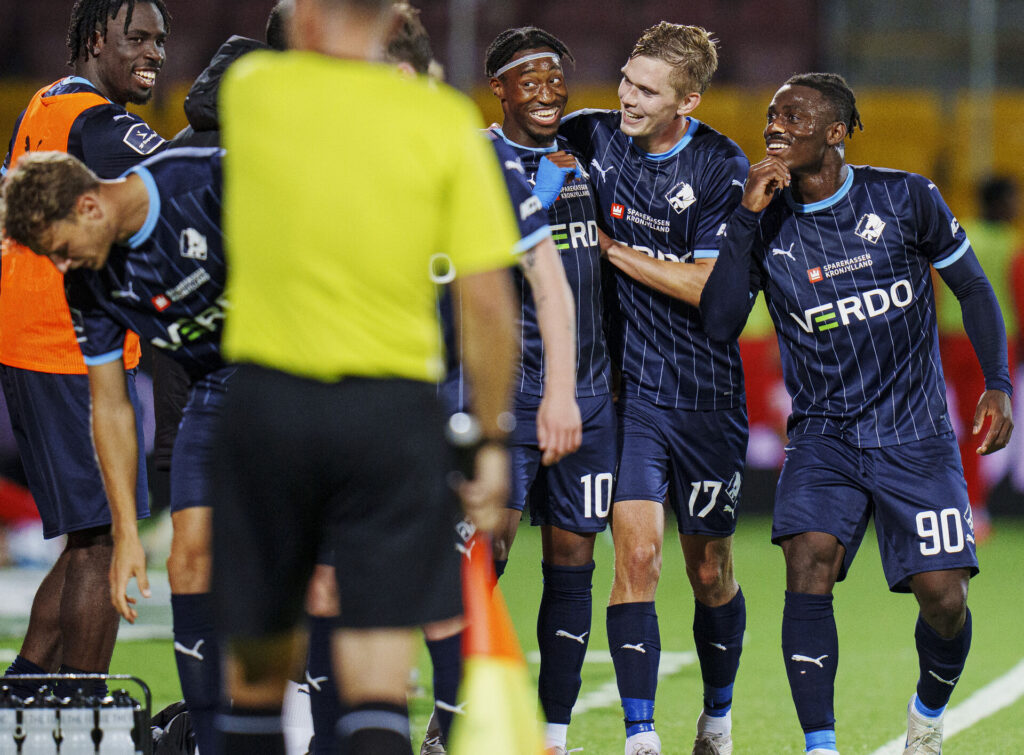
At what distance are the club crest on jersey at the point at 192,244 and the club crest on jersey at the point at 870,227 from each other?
6.51 ft

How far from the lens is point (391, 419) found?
246 cm

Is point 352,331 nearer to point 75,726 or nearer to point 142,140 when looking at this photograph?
point 75,726

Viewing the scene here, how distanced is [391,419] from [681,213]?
2.38m

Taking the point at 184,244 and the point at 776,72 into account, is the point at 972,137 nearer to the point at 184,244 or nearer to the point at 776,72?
the point at 776,72

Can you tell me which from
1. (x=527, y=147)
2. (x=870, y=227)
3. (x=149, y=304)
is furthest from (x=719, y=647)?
(x=149, y=304)

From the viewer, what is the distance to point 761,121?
13.3 metres

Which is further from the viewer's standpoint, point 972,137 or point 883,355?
point 972,137

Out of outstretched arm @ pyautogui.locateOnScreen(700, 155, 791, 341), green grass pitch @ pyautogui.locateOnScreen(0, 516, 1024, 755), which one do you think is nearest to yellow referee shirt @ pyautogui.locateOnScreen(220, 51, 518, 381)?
outstretched arm @ pyautogui.locateOnScreen(700, 155, 791, 341)

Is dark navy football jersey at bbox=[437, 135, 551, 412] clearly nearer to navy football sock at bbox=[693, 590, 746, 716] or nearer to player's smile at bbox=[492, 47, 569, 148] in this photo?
player's smile at bbox=[492, 47, 569, 148]

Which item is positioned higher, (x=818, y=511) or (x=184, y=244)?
(x=184, y=244)

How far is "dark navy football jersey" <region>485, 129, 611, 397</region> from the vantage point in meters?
4.55

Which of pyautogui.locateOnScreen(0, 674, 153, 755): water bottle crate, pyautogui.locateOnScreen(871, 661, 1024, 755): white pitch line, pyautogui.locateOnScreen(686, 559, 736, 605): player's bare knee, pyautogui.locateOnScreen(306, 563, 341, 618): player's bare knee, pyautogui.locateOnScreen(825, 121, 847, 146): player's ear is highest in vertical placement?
pyautogui.locateOnScreen(825, 121, 847, 146): player's ear

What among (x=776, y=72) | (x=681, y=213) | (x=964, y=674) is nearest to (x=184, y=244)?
(x=681, y=213)

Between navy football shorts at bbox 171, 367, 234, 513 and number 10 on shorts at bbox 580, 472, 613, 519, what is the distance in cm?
134
